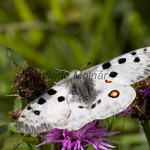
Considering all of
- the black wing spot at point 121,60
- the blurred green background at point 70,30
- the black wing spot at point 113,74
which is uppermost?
the blurred green background at point 70,30

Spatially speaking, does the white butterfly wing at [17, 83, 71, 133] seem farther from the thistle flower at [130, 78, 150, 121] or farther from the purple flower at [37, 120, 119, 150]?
the thistle flower at [130, 78, 150, 121]

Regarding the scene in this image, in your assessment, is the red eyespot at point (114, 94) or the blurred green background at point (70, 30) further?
the blurred green background at point (70, 30)

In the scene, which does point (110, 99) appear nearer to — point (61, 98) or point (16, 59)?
point (61, 98)

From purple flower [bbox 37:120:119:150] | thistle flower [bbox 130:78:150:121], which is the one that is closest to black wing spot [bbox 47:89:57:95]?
purple flower [bbox 37:120:119:150]

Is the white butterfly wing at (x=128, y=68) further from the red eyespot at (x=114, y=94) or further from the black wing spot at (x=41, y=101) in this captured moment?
the black wing spot at (x=41, y=101)

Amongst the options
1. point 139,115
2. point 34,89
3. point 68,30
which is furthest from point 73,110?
point 68,30

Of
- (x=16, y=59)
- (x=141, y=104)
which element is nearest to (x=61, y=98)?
(x=16, y=59)

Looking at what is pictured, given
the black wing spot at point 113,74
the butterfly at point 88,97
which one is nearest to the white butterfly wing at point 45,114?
the butterfly at point 88,97
